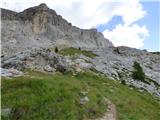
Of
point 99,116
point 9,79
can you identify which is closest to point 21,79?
point 9,79

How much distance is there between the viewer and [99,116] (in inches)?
1237

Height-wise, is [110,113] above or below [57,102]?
below

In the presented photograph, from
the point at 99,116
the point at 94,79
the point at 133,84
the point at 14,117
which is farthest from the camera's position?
the point at 133,84

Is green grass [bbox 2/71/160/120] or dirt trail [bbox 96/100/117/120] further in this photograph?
dirt trail [bbox 96/100/117/120]

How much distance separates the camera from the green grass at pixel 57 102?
30.0 meters

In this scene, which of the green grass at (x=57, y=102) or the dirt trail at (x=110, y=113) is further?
the dirt trail at (x=110, y=113)

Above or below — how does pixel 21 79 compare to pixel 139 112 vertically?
above

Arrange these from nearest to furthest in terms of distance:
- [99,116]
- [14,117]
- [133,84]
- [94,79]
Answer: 1. [14,117]
2. [99,116]
3. [94,79]
4. [133,84]

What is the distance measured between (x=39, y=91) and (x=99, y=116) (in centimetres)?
631

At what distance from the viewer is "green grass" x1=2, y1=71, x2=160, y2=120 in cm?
3003

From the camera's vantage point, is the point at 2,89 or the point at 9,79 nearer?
the point at 2,89

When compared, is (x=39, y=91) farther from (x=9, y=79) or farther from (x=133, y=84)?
(x=133, y=84)

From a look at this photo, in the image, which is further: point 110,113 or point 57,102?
point 110,113

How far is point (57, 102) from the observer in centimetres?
3184
